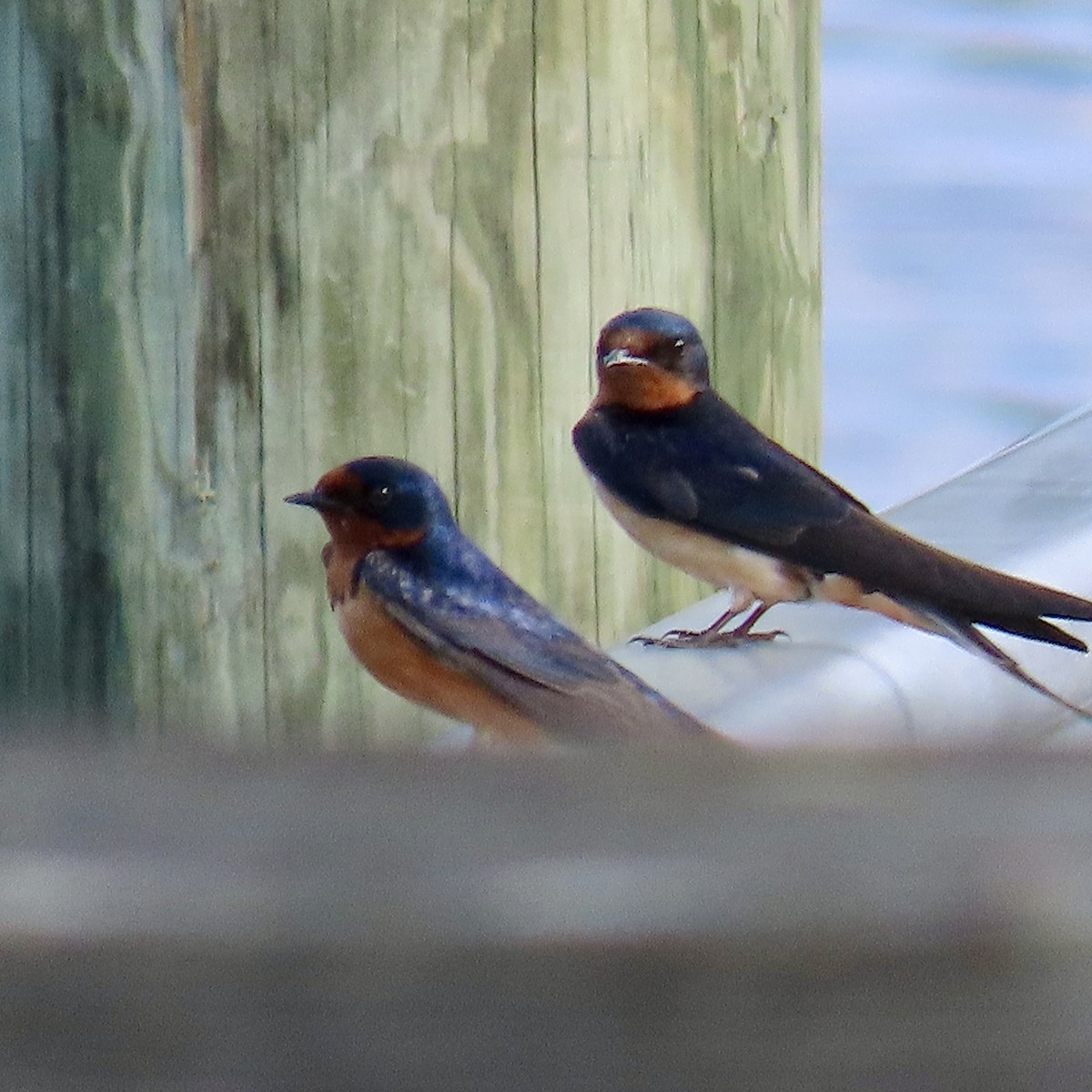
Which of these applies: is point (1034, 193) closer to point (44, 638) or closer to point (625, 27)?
point (625, 27)

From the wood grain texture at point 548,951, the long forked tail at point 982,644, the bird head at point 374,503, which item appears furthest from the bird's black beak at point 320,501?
the wood grain texture at point 548,951

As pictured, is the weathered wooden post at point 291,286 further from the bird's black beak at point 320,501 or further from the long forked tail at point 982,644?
the long forked tail at point 982,644

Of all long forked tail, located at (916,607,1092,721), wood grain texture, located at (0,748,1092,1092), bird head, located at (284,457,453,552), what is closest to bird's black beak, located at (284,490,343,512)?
bird head, located at (284,457,453,552)

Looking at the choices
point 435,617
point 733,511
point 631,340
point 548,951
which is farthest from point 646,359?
point 548,951

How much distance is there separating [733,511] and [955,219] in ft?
4.38

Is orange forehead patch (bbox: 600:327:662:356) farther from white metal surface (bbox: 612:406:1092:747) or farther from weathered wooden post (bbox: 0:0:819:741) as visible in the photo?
white metal surface (bbox: 612:406:1092:747)

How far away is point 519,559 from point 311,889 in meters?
1.19

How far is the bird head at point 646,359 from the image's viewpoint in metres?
1.33

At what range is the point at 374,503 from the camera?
126 cm

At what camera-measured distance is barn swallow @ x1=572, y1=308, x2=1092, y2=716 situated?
1.31m

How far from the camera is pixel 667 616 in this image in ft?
4.88

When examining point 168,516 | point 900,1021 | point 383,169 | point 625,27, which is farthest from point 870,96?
point 900,1021

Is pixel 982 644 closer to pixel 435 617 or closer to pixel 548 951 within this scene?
pixel 435 617

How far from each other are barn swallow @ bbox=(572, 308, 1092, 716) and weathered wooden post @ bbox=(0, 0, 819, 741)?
0.19 feet
